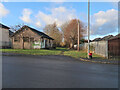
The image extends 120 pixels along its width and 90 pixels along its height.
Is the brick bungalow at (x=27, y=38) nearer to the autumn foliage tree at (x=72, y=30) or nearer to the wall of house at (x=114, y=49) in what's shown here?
the autumn foliage tree at (x=72, y=30)

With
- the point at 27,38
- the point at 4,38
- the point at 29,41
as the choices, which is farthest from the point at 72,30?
the point at 4,38

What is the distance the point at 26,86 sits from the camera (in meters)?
3.79

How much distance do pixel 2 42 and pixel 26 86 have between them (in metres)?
32.6

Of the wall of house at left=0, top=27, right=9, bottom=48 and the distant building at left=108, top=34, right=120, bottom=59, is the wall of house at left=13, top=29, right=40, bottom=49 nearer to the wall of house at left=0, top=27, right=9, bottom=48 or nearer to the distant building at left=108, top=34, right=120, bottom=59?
the wall of house at left=0, top=27, right=9, bottom=48

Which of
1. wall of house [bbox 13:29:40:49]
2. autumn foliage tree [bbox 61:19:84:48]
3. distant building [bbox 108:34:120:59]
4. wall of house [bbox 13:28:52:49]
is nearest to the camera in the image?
distant building [bbox 108:34:120:59]

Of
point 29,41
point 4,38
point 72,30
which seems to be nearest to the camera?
point 29,41

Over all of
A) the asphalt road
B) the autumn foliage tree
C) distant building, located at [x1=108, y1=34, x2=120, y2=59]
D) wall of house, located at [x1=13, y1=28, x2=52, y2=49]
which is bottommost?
the asphalt road

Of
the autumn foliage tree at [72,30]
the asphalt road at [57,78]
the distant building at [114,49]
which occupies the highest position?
the autumn foliage tree at [72,30]

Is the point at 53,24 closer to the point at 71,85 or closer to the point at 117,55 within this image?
→ the point at 117,55

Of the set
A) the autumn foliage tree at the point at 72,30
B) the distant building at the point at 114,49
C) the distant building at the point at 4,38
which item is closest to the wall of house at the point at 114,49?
the distant building at the point at 114,49

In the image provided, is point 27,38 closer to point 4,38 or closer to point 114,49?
point 4,38

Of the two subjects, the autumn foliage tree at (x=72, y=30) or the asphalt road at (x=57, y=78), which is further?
the autumn foliage tree at (x=72, y=30)

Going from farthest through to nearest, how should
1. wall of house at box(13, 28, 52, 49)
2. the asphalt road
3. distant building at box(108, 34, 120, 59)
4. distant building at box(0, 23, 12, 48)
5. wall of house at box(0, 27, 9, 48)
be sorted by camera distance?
wall of house at box(0, 27, 9, 48) < distant building at box(0, 23, 12, 48) < wall of house at box(13, 28, 52, 49) < distant building at box(108, 34, 120, 59) < the asphalt road

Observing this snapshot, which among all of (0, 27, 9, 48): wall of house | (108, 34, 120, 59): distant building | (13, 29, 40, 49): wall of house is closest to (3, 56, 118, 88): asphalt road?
(108, 34, 120, 59): distant building
